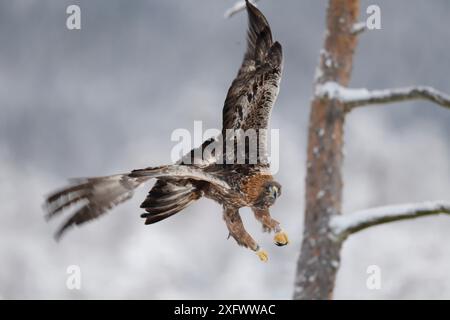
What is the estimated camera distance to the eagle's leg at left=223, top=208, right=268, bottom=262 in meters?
5.41

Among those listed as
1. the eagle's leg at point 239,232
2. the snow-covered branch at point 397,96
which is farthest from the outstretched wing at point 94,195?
the snow-covered branch at point 397,96

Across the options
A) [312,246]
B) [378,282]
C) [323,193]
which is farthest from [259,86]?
[378,282]

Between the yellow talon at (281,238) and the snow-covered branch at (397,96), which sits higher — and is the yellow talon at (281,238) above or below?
below

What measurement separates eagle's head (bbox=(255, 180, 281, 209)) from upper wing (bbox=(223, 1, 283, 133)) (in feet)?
3.85

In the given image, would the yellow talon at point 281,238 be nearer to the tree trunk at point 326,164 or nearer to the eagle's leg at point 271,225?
the eagle's leg at point 271,225

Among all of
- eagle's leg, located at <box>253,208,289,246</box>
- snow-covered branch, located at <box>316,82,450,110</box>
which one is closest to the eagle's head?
eagle's leg, located at <box>253,208,289,246</box>

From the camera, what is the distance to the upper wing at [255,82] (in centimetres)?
636

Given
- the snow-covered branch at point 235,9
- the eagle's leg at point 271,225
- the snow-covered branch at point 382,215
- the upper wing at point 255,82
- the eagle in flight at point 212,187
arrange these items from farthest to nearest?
the snow-covered branch at point 235,9, the upper wing at point 255,82, the snow-covered branch at point 382,215, the eagle's leg at point 271,225, the eagle in flight at point 212,187

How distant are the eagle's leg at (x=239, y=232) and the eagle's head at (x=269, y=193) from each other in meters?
0.37

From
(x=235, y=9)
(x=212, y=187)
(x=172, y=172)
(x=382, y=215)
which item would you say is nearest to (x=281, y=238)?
(x=212, y=187)

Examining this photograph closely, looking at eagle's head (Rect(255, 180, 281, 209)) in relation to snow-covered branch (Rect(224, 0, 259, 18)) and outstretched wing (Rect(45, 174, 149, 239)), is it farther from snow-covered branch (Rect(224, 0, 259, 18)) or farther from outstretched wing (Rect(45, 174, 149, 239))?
snow-covered branch (Rect(224, 0, 259, 18))
